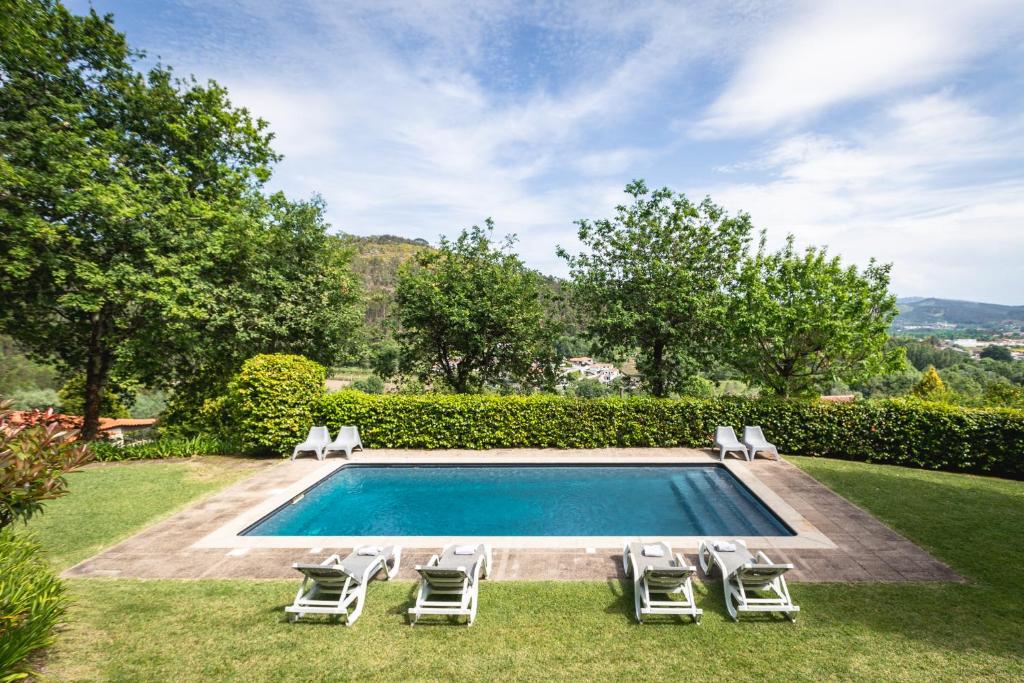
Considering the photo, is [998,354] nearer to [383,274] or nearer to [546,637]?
[383,274]

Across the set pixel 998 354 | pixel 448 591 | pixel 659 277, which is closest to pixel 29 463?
pixel 448 591

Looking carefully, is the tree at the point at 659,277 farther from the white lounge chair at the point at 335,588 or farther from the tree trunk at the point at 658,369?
the white lounge chair at the point at 335,588

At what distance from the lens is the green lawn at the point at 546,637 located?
5.17 m

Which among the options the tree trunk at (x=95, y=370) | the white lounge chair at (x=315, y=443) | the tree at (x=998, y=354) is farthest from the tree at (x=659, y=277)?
the tree at (x=998, y=354)

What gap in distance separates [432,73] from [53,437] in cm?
1540

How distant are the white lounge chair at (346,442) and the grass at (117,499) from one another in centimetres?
202

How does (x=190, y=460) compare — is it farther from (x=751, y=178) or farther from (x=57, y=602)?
(x=751, y=178)

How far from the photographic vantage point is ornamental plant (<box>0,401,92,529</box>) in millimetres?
4930

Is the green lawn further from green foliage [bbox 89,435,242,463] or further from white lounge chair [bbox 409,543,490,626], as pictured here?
green foliage [bbox 89,435,242,463]

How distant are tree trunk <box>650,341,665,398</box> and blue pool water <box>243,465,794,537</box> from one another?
5969 millimetres

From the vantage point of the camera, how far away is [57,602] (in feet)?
18.6

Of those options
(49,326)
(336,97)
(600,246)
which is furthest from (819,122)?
(49,326)

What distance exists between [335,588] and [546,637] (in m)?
3.01

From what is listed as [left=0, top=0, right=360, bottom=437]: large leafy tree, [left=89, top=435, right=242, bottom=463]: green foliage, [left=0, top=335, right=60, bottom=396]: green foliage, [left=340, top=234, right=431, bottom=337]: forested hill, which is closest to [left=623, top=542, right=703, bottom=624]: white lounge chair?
[left=89, top=435, right=242, bottom=463]: green foliage
